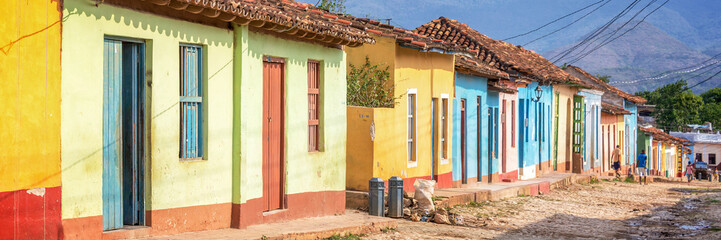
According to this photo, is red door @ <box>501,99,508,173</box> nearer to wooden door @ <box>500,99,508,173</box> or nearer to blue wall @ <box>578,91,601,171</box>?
wooden door @ <box>500,99,508,173</box>

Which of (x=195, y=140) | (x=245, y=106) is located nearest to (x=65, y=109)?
(x=195, y=140)

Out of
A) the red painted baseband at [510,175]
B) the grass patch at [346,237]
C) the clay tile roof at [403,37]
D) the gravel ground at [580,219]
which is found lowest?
the gravel ground at [580,219]

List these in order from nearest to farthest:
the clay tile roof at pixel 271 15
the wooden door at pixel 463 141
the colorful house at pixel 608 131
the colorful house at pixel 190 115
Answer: the colorful house at pixel 190 115, the clay tile roof at pixel 271 15, the wooden door at pixel 463 141, the colorful house at pixel 608 131

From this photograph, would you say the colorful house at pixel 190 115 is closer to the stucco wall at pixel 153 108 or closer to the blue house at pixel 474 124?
the stucco wall at pixel 153 108

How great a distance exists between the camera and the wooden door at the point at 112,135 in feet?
A: 31.0

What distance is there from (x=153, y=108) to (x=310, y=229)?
295cm

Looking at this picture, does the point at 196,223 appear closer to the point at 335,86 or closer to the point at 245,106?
the point at 245,106

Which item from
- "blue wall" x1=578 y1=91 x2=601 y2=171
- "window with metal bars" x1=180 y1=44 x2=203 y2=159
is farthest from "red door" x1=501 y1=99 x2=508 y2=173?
"window with metal bars" x1=180 y1=44 x2=203 y2=159

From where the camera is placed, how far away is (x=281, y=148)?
42.1 feet

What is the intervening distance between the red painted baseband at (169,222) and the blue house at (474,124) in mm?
9944

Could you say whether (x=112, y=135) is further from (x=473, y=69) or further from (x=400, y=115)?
(x=473, y=69)

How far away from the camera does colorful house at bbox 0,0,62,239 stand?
8039 mm

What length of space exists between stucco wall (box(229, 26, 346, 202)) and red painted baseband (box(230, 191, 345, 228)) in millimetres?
94

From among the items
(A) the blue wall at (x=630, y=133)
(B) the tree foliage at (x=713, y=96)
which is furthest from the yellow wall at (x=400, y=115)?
(B) the tree foliage at (x=713, y=96)
